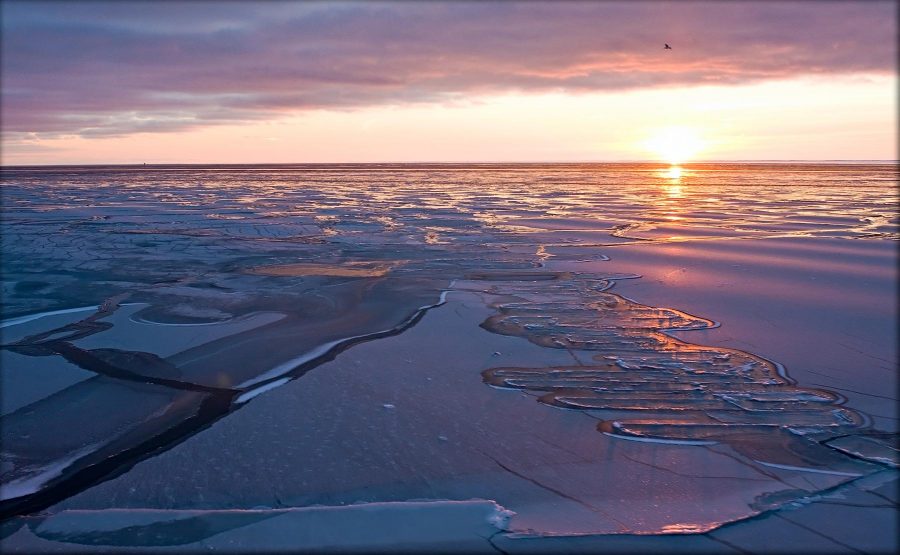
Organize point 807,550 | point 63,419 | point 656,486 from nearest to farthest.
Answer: point 807,550 → point 656,486 → point 63,419

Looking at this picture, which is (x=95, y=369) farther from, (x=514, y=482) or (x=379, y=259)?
→ (x=379, y=259)

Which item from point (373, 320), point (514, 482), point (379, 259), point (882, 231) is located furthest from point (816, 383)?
point (882, 231)

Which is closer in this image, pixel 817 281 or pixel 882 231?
pixel 817 281

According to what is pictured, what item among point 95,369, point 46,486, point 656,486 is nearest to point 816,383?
point 656,486

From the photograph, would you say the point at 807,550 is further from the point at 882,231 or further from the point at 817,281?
the point at 882,231

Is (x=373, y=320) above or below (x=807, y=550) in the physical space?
above

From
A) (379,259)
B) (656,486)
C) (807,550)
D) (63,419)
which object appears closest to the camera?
(807,550)
